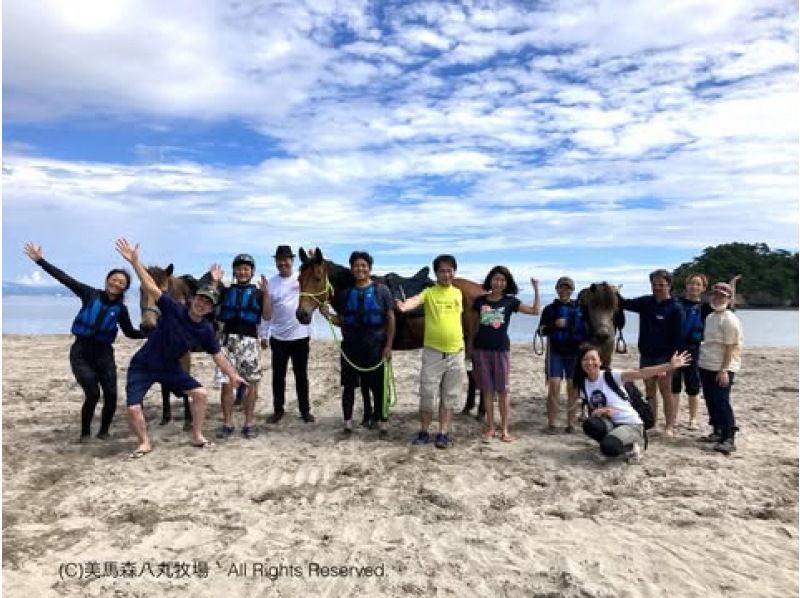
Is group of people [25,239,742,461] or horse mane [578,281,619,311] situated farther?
horse mane [578,281,619,311]

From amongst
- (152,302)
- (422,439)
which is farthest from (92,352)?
(422,439)

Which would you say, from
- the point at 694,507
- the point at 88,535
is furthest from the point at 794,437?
the point at 88,535

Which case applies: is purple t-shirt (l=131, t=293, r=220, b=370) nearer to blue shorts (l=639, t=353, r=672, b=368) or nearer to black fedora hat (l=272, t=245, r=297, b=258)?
black fedora hat (l=272, t=245, r=297, b=258)

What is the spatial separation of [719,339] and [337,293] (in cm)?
410

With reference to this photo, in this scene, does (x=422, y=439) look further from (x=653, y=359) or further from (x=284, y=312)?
(x=653, y=359)

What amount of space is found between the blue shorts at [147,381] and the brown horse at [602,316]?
433cm

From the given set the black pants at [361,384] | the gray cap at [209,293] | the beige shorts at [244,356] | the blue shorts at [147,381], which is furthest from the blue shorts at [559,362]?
the blue shorts at [147,381]

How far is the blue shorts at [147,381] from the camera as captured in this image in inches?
228

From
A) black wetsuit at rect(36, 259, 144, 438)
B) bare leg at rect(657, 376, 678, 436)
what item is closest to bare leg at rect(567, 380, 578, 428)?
bare leg at rect(657, 376, 678, 436)

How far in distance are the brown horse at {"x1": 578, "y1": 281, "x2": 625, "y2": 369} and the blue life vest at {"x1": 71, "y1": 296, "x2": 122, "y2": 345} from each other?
5.12m

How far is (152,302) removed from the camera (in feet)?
21.2

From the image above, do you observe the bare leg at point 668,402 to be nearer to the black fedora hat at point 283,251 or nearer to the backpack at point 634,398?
the backpack at point 634,398

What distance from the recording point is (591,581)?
3.52 metres

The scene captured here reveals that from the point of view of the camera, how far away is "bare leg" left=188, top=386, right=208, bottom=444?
5.96 meters
